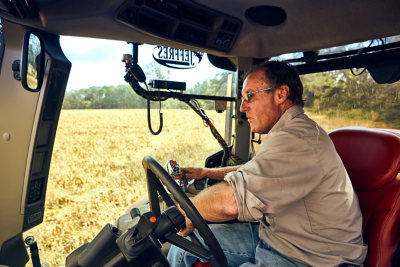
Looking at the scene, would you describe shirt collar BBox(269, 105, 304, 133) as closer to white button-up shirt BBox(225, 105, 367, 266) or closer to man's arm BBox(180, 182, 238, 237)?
white button-up shirt BBox(225, 105, 367, 266)

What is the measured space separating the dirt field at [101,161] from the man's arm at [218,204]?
1552mm

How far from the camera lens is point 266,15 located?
1.81 meters

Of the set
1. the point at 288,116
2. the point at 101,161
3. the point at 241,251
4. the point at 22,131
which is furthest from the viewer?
the point at 101,161

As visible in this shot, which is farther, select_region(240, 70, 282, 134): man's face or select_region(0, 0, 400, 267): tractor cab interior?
select_region(240, 70, 282, 134): man's face

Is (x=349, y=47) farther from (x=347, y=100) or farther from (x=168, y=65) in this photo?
(x=347, y=100)

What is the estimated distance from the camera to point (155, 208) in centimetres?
102

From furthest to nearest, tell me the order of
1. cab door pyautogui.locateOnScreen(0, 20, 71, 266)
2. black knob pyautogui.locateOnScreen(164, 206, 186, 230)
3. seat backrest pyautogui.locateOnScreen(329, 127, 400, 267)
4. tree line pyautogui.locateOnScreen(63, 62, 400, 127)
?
tree line pyautogui.locateOnScreen(63, 62, 400, 127) < cab door pyautogui.locateOnScreen(0, 20, 71, 266) < seat backrest pyautogui.locateOnScreen(329, 127, 400, 267) < black knob pyautogui.locateOnScreen(164, 206, 186, 230)

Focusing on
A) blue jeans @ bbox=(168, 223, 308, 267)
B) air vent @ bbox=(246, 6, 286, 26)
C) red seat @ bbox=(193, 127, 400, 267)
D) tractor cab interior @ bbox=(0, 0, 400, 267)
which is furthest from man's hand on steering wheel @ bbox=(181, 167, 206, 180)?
air vent @ bbox=(246, 6, 286, 26)

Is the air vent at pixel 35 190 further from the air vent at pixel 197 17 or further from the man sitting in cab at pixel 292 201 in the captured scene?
the air vent at pixel 197 17

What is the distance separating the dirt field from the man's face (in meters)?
1.18

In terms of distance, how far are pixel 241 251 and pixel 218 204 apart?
0.46 metres

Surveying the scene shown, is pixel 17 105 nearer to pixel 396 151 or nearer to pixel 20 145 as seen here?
pixel 20 145

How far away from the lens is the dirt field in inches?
122

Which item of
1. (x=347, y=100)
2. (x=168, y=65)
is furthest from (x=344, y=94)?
(x=168, y=65)
